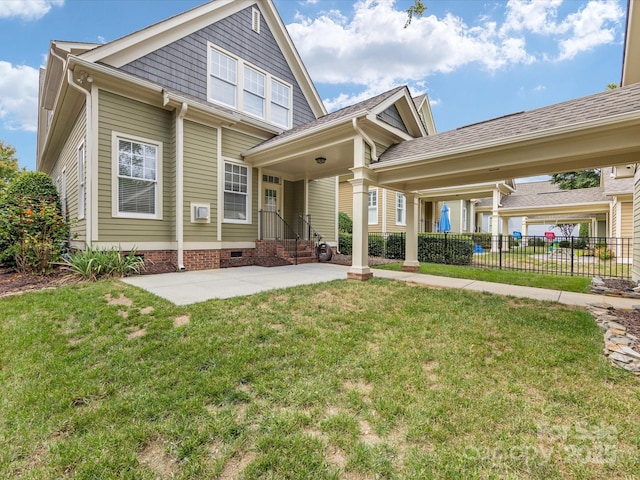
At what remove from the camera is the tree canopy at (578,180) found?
26.7 metres

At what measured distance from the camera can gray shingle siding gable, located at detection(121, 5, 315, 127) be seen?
26.8 feet

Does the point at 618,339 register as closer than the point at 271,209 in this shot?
Yes

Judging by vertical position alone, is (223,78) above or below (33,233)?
above

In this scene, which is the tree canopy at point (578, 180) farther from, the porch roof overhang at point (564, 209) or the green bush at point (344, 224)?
the green bush at point (344, 224)

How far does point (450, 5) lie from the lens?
4.88 meters

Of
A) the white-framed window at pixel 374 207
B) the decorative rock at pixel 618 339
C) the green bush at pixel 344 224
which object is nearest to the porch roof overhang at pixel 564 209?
the white-framed window at pixel 374 207

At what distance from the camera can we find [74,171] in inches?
345

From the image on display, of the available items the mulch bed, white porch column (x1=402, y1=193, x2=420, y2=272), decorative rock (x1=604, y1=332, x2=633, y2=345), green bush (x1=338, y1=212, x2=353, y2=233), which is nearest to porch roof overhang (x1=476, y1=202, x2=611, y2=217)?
green bush (x1=338, y1=212, x2=353, y2=233)

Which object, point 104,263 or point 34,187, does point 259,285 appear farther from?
point 34,187

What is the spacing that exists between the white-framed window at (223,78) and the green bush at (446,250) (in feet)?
28.3

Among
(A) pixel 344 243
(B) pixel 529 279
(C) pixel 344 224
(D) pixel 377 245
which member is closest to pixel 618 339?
(B) pixel 529 279

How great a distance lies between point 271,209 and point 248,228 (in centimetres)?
153

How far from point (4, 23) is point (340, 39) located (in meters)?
15.6

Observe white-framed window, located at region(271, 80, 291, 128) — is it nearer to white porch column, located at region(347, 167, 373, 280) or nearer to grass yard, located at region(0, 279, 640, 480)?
white porch column, located at region(347, 167, 373, 280)
